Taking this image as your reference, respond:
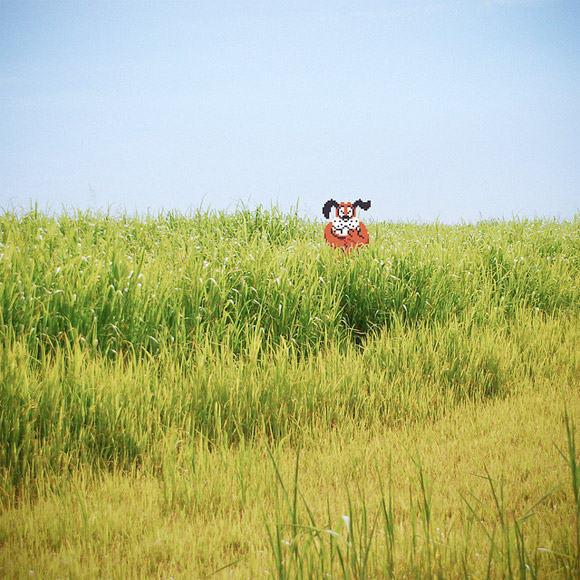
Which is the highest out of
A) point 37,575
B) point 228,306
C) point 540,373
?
point 228,306

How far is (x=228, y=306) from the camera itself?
5012 millimetres

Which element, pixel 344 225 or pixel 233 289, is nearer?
pixel 233 289

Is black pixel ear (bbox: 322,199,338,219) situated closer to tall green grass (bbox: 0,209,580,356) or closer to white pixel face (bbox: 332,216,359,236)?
white pixel face (bbox: 332,216,359,236)

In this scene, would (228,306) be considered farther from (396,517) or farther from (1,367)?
(396,517)

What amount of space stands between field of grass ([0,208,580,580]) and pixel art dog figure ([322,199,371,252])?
117cm

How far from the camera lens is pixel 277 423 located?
3.37m

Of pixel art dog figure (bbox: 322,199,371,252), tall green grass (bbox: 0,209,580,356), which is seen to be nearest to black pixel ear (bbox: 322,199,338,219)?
pixel art dog figure (bbox: 322,199,371,252)

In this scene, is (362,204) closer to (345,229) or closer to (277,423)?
(345,229)

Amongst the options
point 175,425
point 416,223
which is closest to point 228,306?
point 175,425

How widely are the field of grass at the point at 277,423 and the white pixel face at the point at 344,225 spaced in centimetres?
125

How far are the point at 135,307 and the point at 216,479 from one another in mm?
2273

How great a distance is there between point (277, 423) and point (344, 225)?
195 inches

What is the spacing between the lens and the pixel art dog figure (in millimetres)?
7680

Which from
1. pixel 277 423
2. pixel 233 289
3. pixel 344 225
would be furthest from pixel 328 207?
pixel 277 423
